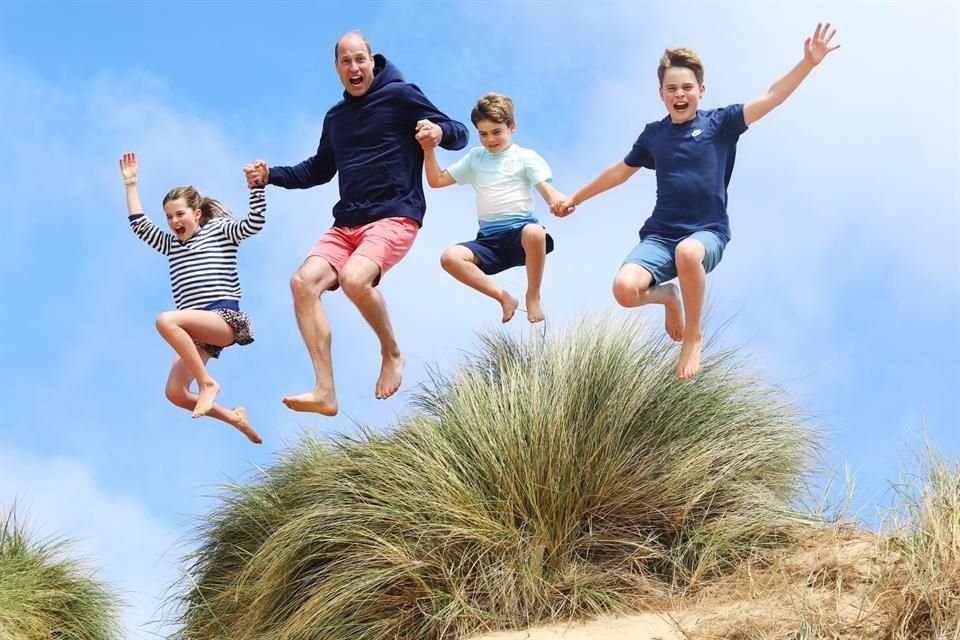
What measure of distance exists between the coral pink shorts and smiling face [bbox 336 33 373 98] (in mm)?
907

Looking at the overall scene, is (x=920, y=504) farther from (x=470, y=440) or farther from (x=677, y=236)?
(x=470, y=440)

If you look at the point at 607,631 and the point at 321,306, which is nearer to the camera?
the point at 607,631

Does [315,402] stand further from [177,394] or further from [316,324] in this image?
[177,394]

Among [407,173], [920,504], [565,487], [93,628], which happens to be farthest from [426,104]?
[93,628]

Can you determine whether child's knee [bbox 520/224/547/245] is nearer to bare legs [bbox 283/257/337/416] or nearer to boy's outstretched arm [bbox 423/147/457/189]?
boy's outstretched arm [bbox 423/147/457/189]

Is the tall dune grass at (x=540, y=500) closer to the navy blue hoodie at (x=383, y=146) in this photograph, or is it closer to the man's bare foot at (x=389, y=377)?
the man's bare foot at (x=389, y=377)

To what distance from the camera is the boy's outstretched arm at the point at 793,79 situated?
22.1ft

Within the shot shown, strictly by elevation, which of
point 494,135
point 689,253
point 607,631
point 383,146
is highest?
point 494,135

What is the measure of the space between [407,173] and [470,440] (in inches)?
72.6

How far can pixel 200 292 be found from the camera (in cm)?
785

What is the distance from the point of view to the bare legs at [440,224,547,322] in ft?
25.3

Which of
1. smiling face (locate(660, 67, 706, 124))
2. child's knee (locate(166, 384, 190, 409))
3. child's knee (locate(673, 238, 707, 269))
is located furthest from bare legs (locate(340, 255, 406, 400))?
smiling face (locate(660, 67, 706, 124))

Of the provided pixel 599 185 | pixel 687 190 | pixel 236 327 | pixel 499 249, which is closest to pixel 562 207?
pixel 599 185

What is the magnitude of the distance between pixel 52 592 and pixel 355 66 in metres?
4.17
